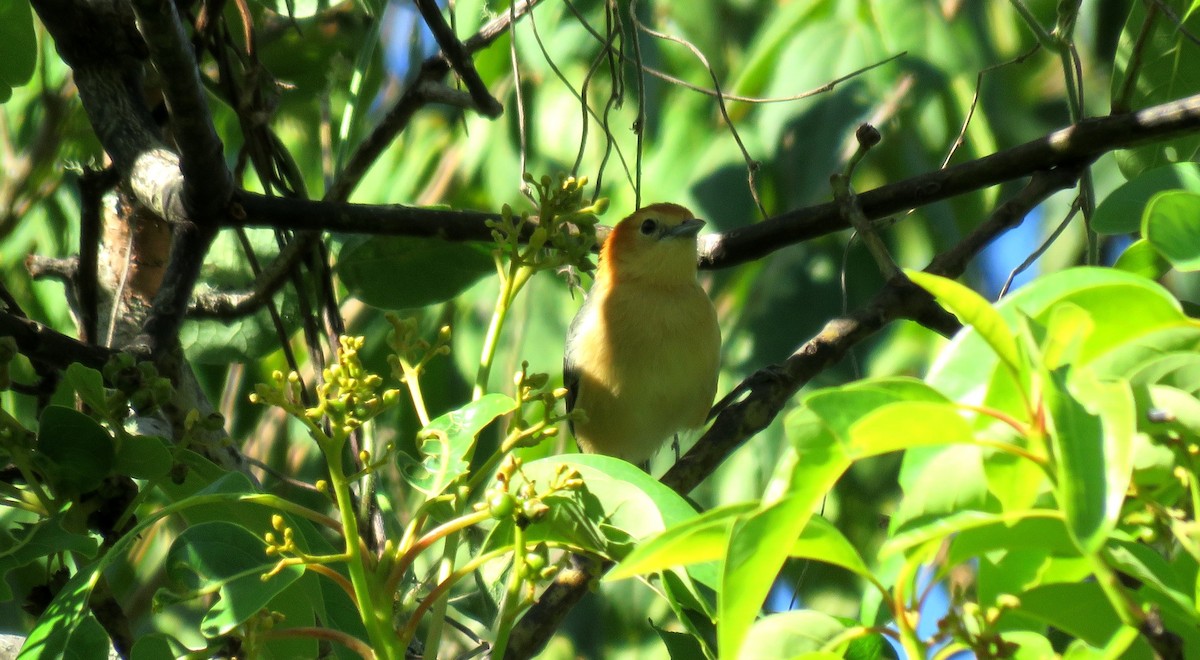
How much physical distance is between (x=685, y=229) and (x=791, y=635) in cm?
371

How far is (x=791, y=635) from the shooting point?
1.39 meters

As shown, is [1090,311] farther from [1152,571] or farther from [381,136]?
[381,136]

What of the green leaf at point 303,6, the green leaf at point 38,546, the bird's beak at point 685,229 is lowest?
the green leaf at point 38,546

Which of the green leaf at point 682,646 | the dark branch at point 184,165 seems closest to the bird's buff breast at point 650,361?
the dark branch at point 184,165

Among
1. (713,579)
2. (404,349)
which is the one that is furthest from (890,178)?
(713,579)

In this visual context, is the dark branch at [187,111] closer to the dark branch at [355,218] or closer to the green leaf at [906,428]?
the dark branch at [355,218]

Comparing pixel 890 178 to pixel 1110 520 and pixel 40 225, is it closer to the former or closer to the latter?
pixel 40 225

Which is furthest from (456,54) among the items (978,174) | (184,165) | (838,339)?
(978,174)

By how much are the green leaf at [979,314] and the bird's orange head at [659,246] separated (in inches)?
157

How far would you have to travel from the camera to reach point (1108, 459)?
98cm

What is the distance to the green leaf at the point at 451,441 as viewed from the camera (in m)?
1.73

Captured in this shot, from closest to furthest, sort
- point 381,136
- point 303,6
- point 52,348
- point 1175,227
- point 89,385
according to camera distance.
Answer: point 1175,227
point 89,385
point 52,348
point 381,136
point 303,6

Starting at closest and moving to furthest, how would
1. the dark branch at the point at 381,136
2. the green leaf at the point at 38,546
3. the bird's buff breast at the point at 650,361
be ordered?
the green leaf at the point at 38,546, the dark branch at the point at 381,136, the bird's buff breast at the point at 650,361

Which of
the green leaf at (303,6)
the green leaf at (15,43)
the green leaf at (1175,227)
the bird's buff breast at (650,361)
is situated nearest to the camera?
the green leaf at (1175,227)
